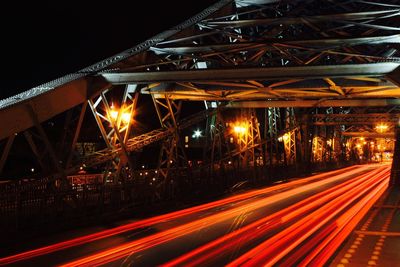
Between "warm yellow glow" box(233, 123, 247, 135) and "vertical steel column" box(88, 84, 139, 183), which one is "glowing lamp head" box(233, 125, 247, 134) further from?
"vertical steel column" box(88, 84, 139, 183)

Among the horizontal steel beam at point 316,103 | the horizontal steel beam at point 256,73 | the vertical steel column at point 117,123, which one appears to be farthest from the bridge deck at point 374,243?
the horizontal steel beam at point 316,103

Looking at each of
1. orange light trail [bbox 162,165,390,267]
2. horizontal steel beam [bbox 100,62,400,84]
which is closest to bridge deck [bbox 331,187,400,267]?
orange light trail [bbox 162,165,390,267]

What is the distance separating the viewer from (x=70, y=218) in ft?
51.5

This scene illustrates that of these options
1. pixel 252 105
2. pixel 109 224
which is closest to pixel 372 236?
pixel 109 224

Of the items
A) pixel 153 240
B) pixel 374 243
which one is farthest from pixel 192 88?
pixel 374 243

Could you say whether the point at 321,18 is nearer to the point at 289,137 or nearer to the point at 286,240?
the point at 286,240

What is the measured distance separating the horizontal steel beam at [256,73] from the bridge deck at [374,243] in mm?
5492

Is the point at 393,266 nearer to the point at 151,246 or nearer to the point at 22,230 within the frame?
the point at 151,246

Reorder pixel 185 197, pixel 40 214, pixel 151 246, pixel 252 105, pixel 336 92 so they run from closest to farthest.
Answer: pixel 151 246
pixel 40 214
pixel 185 197
pixel 336 92
pixel 252 105

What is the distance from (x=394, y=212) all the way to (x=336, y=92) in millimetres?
11191

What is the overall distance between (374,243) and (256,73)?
10.3 metres

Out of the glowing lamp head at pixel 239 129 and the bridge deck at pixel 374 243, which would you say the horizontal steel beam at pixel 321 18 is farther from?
the bridge deck at pixel 374 243

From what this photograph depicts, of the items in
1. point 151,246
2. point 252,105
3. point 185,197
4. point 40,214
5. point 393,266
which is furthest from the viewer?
point 252,105

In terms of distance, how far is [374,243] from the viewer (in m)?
10.4
